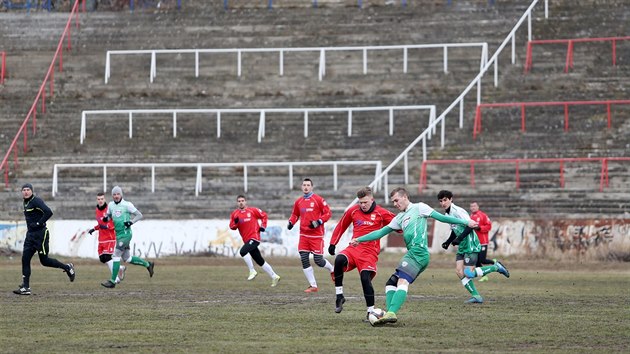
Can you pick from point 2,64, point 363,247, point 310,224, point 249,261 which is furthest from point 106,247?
point 2,64

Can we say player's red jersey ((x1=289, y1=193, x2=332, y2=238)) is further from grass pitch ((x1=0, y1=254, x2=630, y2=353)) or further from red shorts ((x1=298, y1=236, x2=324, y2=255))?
grass pitch ((x1=0, y1=254, x2=630, y2=353))

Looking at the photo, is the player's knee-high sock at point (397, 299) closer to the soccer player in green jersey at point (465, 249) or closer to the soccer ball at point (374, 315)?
the soccer ball at point (374, 315)

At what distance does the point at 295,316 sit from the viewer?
1928cm

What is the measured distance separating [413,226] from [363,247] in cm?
120

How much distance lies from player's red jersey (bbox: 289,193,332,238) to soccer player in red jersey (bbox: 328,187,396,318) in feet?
21.4

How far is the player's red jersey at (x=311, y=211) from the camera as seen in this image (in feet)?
86.2

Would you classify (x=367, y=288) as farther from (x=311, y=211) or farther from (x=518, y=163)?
(x=518, y=163)

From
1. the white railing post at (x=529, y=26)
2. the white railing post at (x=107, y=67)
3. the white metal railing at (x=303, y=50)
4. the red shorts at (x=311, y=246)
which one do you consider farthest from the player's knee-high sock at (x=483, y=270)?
the white railing post at (x=107, y=67)

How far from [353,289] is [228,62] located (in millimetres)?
26041

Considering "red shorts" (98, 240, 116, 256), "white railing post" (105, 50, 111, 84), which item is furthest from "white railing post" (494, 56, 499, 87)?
"red shorts" (98, 240, 116, 256)

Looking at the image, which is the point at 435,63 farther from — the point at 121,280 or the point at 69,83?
the point at 121,280

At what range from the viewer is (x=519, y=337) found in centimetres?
1620

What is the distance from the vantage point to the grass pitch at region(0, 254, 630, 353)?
15320 millimetres

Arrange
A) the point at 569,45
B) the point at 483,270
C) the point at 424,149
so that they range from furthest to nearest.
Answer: the point at 569,45 < the point at 424,149 < the point at 483,270
